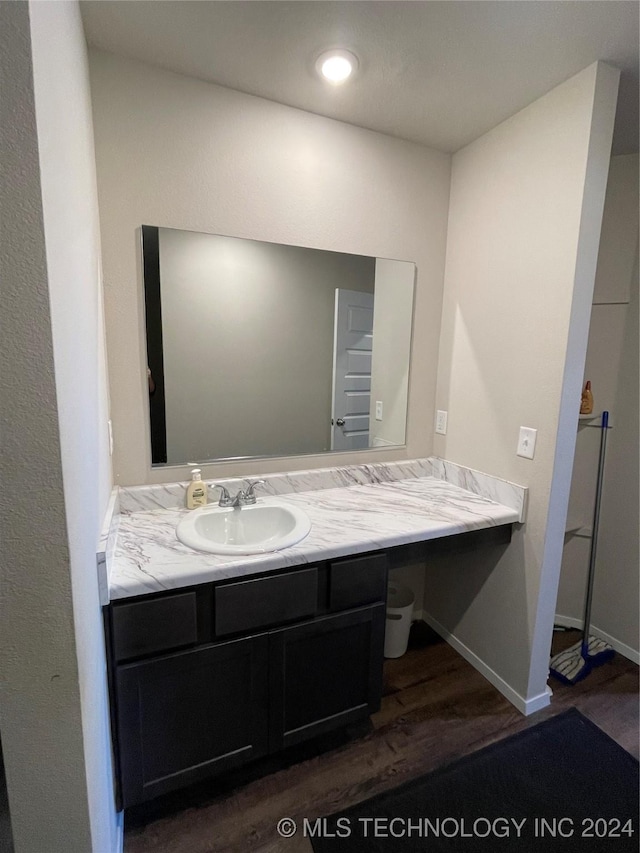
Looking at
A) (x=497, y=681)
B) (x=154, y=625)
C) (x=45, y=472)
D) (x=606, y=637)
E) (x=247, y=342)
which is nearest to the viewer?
(x=45, y=472)

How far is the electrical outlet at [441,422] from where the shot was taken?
6.82 feet

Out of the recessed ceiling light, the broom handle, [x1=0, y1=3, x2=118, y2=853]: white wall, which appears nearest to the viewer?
[x1=0, y1=3, x2=118, y2=853]: white wall

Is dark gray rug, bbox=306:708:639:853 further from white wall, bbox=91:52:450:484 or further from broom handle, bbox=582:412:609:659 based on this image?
white wall, bbox=91:52:450:484

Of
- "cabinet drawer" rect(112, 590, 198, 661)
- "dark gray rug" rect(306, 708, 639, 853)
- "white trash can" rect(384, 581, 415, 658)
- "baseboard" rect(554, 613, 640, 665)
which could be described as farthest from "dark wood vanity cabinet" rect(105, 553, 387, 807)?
"baseboard" rect(554, 613, 640, 665)

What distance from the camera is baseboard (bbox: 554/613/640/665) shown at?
2050 millimetres

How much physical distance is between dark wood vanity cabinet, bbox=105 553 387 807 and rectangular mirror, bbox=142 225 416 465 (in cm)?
65

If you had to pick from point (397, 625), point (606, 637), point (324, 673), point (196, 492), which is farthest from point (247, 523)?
point (606, 637)

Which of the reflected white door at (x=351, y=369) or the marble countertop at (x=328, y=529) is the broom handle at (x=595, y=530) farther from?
the reflected white door at (x=351, y=369)

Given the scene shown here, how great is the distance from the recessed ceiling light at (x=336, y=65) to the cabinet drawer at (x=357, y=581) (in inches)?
65.3

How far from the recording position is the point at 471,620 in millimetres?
2008

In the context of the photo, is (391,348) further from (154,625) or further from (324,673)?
(154,625)

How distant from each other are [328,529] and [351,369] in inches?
31.9

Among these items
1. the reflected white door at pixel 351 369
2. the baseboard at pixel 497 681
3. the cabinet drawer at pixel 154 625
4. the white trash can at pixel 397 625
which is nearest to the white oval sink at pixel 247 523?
the cabinet drawer at pixel 154 625

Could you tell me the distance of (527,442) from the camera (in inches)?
64.6
